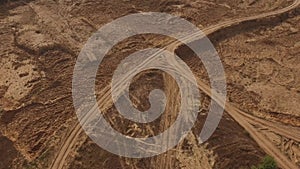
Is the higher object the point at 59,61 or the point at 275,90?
the point at 59,61

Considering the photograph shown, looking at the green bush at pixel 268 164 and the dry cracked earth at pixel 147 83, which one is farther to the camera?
the dry cracked earth at pixel 147 83

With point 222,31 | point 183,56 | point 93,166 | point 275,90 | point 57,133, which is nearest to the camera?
point 93,166

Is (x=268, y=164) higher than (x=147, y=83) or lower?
lower

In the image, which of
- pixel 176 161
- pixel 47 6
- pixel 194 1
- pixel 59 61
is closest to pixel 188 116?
pixel 176 161

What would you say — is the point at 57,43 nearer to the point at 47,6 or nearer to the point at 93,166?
the point at 47,6

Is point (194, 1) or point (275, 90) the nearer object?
point (275, 90)

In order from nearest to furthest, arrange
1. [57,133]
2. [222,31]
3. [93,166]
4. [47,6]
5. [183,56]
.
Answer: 1. [93,166]
2. [57,133]
3. [183,56]
4. [222,31]
5. [47,6]

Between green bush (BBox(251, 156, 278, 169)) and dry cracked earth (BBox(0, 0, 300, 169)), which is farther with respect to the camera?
dry cracked earth (BBox(0, 0, 300, 169))

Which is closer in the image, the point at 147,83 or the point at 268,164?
the point at 268,164
